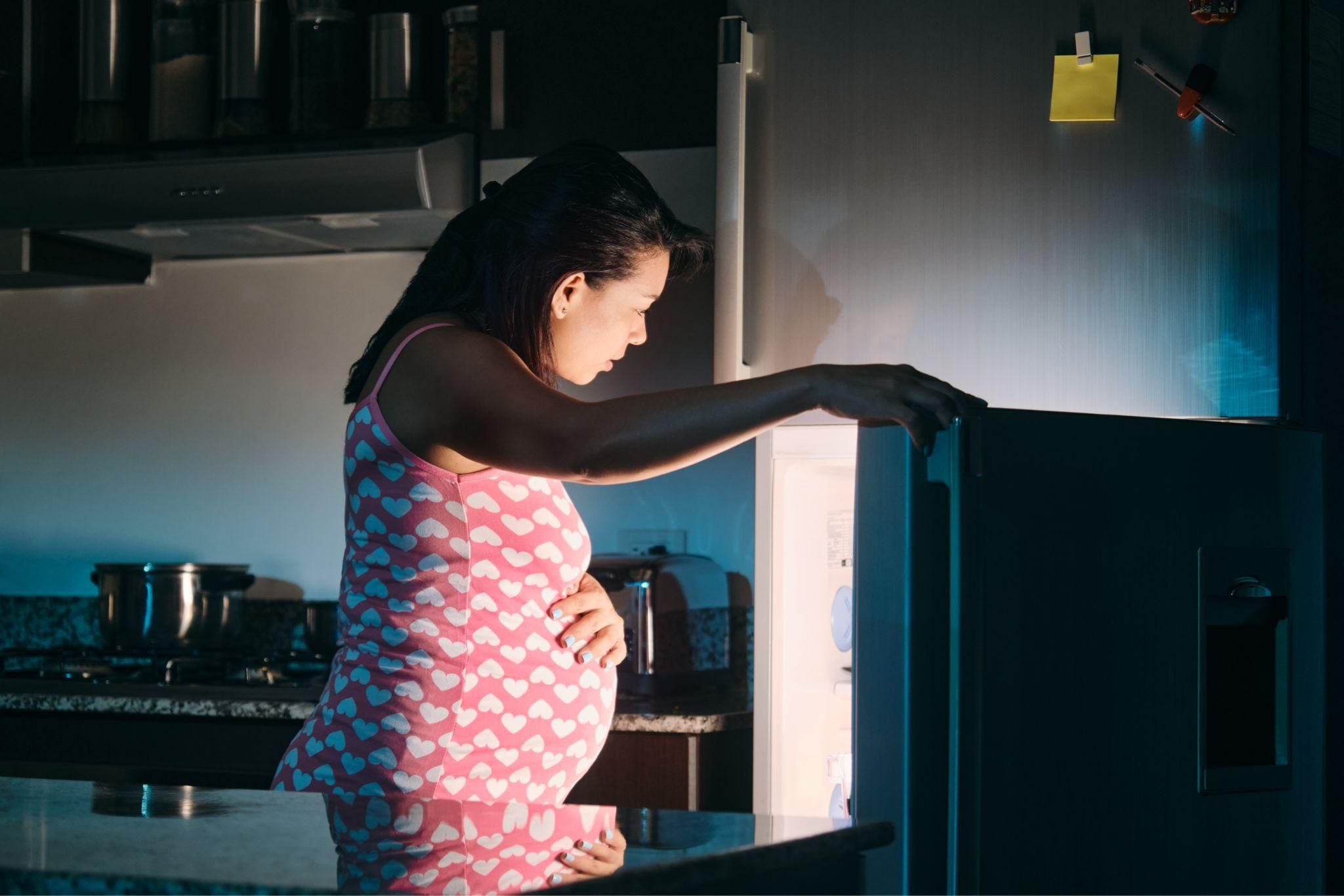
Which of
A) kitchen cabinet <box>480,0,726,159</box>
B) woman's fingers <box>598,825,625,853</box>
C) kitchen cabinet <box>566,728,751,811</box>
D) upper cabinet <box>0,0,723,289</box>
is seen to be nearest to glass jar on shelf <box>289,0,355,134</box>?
upper cabinet <box>0,0,723,289</box>

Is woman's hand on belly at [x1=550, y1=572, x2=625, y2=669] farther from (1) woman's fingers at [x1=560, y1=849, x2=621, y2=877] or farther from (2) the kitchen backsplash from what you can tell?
(2) the kitchen backsplash

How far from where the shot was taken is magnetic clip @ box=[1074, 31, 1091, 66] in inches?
69.2

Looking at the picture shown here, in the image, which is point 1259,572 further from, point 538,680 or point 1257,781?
point 538,680

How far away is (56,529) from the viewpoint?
306cm

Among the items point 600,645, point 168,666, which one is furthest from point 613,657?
point 168,666

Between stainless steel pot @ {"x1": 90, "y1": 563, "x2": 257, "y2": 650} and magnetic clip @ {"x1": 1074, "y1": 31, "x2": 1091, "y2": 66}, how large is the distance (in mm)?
1832

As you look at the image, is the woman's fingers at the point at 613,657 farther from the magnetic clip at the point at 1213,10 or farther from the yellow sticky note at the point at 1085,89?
the magnetic clip at the point at 1213,10

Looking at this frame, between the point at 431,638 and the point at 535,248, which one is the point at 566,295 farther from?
the point at 431,638

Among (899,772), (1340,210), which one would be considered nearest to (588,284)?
(899,772)

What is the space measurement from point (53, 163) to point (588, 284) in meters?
1.70

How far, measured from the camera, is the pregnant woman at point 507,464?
3.40 ft

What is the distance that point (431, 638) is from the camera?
1.22 meters

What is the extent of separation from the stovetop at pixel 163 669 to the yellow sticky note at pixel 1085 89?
1475mm

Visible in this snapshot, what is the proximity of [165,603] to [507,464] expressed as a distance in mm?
1819
